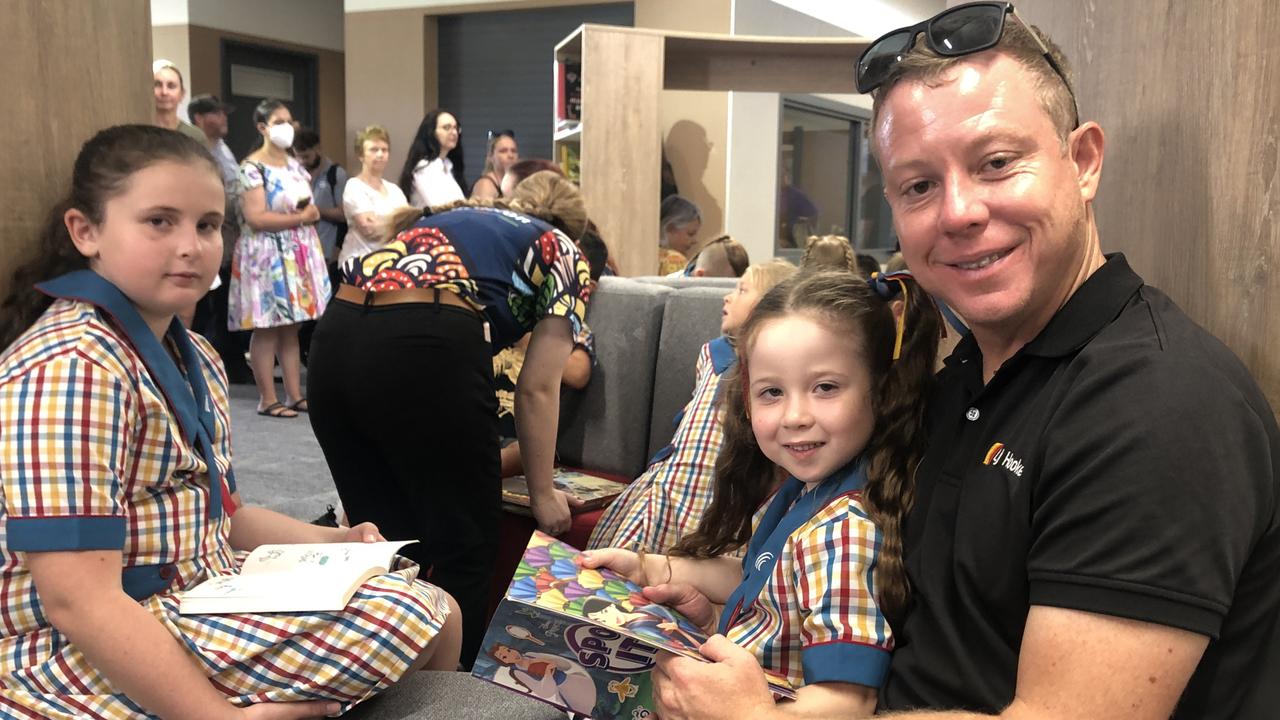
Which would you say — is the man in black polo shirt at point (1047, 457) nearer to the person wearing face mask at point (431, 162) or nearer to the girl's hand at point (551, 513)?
the girl's hand at point (551, 513)

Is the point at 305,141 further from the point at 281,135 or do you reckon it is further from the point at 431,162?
the point at 281,135

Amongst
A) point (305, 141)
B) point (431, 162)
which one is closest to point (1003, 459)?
point (431, 162)

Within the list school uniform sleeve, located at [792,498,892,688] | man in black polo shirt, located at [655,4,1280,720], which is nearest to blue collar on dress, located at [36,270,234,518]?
man in black polo shirt, located at [655,4,1280,720]

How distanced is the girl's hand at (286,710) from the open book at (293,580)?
13 centimetres

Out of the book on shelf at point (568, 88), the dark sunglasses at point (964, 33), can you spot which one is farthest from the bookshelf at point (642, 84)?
the dark sunglasses at point (964, 33)

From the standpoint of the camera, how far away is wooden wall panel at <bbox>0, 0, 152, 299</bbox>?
5.08 feet

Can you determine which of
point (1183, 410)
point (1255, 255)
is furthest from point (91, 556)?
point (1255, 255)

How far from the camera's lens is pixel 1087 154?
1162 millimetres

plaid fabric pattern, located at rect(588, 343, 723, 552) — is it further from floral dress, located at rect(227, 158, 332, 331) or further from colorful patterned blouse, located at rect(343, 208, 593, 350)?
floral dress, located at rect(227, 158, 332, 331)

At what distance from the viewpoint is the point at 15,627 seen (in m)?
1.35

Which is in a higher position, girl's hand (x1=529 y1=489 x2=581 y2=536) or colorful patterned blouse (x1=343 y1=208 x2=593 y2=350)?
colorful patterned blouse (x1=343 y1=208 x2=593 y2=350)

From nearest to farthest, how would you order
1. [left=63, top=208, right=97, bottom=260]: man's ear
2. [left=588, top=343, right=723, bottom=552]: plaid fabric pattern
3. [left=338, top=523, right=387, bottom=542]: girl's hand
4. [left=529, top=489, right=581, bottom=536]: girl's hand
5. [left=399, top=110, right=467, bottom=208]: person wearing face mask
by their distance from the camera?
[left=63, top=208, right=97, bottom=260]: man's ear
[left=338, top=523, right=387, bottom=542]: girl's hand
[left=588, top=343, right=723, bottom=552]: plaid fabric pattern
[left=529, top=489, right=581, bottom=536]: girl's hand
[left=399, top=110, right=467, bottom=208]: person wearing face mask

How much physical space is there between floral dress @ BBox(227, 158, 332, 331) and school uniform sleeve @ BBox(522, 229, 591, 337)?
3.45 metres

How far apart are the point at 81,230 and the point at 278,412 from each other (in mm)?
4474
